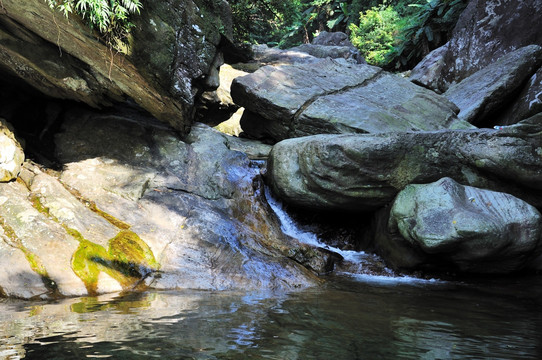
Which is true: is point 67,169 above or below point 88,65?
below

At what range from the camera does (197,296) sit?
5312mm

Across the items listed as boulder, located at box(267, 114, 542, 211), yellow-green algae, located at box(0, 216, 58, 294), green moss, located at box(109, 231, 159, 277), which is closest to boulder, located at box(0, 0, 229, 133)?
boulder, located at box(267, 114, 542, 211)

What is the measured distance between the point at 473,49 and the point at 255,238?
10307mm

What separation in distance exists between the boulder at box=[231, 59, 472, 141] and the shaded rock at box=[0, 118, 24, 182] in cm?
531

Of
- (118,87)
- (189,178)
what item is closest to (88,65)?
(118,87)

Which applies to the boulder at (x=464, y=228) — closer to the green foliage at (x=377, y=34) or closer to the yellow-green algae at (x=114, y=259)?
the yellow-green algae at (x=114, y=259)

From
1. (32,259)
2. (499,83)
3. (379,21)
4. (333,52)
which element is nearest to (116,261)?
(32,259)

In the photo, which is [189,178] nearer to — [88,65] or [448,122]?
[88,65]

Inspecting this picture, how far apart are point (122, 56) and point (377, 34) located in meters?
17.9

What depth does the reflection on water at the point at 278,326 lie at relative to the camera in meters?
3.23

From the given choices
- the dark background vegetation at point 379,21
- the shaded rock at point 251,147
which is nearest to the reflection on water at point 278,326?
the shaded rock at point 251,147

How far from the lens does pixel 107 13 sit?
6402 mm

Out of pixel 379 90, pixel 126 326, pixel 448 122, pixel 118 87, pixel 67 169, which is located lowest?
pixel 126 326

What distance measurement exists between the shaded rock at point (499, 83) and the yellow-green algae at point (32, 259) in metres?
10.00
